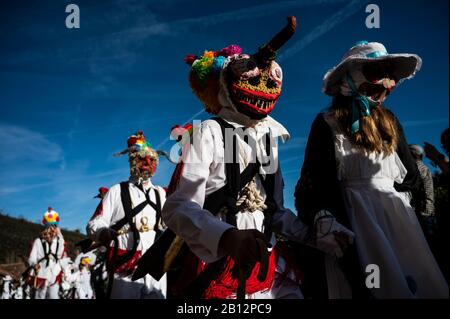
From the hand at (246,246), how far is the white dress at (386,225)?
3.08ft

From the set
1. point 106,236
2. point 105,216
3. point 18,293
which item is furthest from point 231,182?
point 18,293

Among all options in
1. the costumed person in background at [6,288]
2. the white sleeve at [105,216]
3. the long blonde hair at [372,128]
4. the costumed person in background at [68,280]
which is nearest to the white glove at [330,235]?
the long blonde hair at [372,128]

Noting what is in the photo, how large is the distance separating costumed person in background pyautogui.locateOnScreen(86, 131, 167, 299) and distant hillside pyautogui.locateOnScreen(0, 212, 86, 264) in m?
19.9

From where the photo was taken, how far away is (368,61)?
3.11 m

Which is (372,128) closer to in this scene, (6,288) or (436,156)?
(436,156)

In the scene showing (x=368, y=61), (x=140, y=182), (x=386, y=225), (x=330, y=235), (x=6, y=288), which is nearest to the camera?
(x=330, y=235)

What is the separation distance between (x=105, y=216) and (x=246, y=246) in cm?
406

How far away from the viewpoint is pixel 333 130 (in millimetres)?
3035

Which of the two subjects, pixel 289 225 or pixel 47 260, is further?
pixel 47 260

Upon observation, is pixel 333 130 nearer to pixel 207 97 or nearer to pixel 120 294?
pixel 207 97

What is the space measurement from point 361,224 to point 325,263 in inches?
13.8

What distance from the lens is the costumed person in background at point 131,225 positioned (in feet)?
18.2

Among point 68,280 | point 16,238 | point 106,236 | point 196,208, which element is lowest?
point 196,208

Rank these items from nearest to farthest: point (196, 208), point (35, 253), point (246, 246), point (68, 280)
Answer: point (246, 246)
point (196, 208)
point (35, 253)
point (68, 280)
